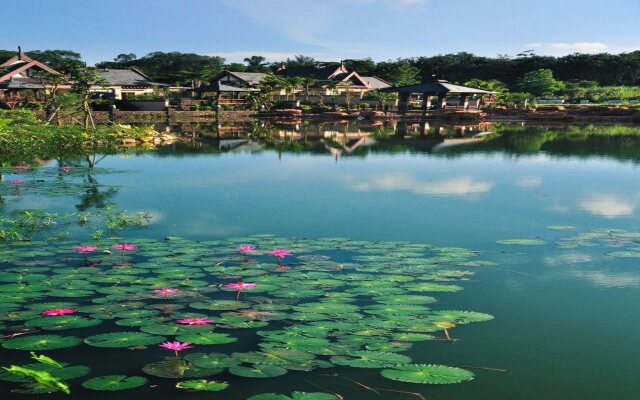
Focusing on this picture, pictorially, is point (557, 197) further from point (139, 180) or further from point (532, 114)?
point (532, 114)

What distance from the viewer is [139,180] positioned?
10.2 metres

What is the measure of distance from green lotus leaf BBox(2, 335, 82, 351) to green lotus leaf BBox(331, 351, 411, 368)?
147 centimetres

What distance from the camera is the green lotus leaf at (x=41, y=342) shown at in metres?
3.12

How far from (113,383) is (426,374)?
4.97 ft

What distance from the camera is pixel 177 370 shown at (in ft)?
9.67

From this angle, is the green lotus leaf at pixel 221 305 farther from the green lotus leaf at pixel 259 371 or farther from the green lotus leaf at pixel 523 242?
the green lotus leaf at pixel 523 242

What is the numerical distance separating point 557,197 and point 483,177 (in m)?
2.34

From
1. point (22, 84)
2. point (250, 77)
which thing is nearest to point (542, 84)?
point (250, 77)

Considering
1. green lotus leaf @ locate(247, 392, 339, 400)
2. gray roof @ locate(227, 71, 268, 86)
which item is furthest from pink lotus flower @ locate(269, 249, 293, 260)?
gray roof @ locate(227, 71, 268, 86)

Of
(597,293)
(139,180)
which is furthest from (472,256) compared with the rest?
(139,180)

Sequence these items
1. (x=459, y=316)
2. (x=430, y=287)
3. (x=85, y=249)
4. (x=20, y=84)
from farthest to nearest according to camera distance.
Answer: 1. (x=20, y=84)
2. (x=85, y=249)
3. (x=430, y=287)
4. (x=459, y=316)

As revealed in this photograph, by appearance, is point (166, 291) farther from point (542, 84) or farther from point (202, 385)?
point (542, 84)

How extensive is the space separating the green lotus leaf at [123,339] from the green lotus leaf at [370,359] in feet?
3.35

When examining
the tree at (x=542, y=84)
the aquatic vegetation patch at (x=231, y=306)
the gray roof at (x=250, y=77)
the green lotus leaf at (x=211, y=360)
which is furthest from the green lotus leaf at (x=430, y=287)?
the tree at (x=542, y=84)
